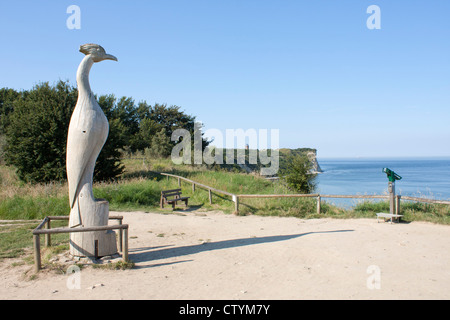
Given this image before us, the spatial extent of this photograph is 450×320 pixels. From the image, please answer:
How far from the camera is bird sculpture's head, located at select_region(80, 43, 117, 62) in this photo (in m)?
6.18

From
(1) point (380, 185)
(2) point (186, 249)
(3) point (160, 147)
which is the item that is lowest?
(1) point (380, 185)

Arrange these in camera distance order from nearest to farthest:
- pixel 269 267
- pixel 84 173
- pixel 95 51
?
pixel 269 267, pixel 84 173, pixel 95 51

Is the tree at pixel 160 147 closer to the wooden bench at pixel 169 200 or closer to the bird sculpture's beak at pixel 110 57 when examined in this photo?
the wooden bench at pixel 169 200

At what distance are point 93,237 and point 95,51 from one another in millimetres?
3552

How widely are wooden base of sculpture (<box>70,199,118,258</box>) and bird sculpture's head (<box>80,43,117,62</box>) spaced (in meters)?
2.79

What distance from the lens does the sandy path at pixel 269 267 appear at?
455cm

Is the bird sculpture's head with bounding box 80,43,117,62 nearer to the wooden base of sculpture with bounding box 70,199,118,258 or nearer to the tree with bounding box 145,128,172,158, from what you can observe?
the wooden base of sculpture with bounding box 70,199,118,258

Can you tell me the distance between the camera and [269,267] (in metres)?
5.70

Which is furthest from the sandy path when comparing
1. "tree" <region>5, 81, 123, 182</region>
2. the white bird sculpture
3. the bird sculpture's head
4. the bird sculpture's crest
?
"tree" <region>5, 81, 123, 182</region>
